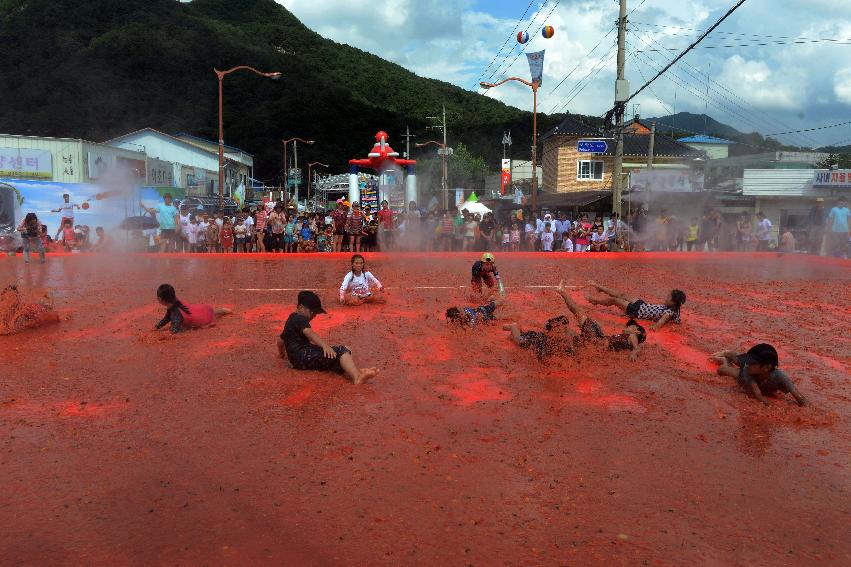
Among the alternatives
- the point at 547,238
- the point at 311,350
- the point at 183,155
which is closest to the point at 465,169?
the point at 183,155

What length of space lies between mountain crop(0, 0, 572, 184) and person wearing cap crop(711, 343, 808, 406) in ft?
178

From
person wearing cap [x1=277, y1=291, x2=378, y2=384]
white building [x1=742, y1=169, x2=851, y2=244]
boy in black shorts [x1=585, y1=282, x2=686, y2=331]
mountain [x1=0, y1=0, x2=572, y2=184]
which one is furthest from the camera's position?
mountain [x1=0, y1=0, x2=572, y2=184]

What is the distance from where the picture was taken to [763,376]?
7191mm

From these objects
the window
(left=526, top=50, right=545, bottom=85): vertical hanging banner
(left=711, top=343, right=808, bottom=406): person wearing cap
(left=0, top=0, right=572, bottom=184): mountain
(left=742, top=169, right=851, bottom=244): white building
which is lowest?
(left=711, top=343, right=808, bottom=406): person wearing cap

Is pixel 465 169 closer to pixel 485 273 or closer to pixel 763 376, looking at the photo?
pixel 485 273

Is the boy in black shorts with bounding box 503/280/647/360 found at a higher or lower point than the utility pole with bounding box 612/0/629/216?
lower

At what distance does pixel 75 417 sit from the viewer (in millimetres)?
6457

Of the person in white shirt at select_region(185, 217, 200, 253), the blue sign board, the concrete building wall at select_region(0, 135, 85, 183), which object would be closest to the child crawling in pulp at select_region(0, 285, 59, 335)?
the person in white shirt at select_region(185, 217, 200, 253)

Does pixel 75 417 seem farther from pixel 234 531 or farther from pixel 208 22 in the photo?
pixel 208 22

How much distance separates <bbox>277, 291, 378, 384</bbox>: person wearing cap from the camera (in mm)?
7699

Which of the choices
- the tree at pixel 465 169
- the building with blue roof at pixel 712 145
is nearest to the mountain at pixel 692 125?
the building with blue roof at pixel 712 145

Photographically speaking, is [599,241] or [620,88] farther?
[599,241]

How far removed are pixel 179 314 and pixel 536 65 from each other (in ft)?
76.2

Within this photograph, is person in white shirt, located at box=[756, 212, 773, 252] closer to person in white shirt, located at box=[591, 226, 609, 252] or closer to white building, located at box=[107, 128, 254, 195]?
person in white shirt, located at box=[591, 226, 609, 252]
